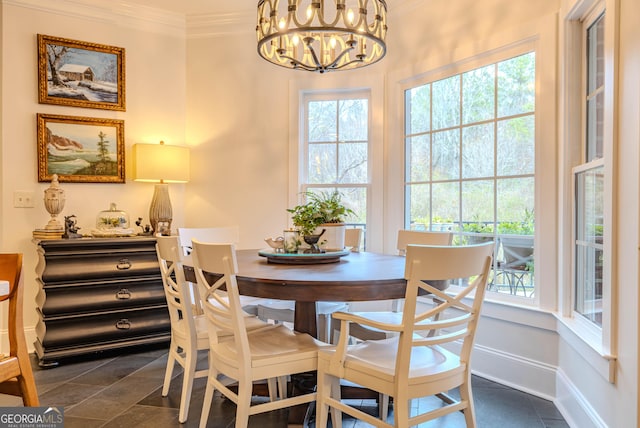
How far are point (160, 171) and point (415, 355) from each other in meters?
2.63

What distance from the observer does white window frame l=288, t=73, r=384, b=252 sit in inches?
147

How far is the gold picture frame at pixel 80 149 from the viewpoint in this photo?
3.50 metres

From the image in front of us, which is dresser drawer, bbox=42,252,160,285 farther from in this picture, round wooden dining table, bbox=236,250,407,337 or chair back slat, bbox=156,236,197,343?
round wooden dining table, bbox=236,250,407,337

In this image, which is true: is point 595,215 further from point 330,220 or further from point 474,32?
point 474,32

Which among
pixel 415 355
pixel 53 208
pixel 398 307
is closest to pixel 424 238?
pixel 398 307

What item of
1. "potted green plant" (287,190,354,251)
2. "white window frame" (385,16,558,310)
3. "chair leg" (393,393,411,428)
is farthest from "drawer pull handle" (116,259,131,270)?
"white window frame" (385,16,558,310)

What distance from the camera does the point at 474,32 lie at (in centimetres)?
307

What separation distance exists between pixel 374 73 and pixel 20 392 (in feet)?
10.5

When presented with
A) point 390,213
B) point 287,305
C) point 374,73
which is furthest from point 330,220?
point 374,73

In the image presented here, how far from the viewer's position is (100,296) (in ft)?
10.6

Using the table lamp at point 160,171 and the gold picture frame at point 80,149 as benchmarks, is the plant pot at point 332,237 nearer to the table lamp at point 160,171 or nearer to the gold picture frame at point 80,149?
the table lamp at point 160,171

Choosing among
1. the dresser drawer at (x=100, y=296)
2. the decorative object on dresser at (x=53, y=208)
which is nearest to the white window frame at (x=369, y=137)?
the dresser drawer at (x=100, y=296)

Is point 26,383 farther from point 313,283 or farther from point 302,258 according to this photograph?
point 302,258

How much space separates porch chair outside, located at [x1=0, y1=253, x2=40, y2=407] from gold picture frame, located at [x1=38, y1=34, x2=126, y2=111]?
232 centimetres
